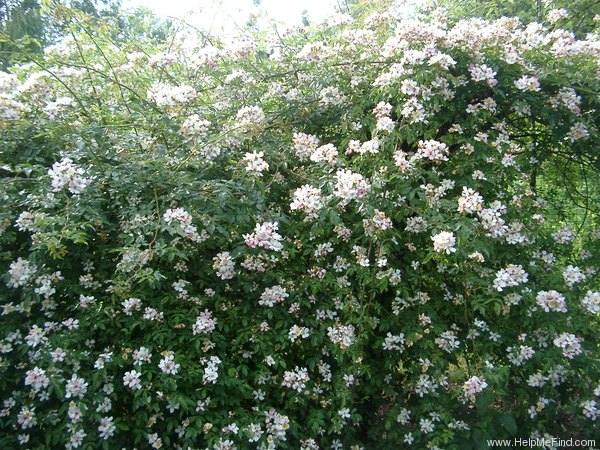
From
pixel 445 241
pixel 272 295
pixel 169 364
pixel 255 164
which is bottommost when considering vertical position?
pixel 169 364

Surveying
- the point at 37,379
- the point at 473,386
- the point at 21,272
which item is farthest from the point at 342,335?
the point at 21,272

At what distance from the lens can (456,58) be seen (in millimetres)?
2654

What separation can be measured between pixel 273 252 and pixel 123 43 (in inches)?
77.6

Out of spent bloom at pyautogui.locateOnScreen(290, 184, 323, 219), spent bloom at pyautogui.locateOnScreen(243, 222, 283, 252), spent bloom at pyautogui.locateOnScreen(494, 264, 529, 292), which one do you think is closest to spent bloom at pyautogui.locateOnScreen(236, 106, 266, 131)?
spent bloom at pyautogui.locateOnScreen(290, 184, 323, 219)

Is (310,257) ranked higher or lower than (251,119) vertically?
lower

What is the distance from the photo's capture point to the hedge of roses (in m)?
2.10

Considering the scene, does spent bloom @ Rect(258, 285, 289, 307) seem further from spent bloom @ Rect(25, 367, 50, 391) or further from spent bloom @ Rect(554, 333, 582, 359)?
spent bloom @ Rect(554, 333, 582, 359)

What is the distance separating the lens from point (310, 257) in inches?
103

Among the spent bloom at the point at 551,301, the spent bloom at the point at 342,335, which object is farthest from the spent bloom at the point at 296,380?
the spent bloom at the point at 551,301

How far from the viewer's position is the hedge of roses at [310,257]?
2.10m

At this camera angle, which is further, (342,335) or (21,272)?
(342,335)

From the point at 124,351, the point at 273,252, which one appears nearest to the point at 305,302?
the point at 273,252

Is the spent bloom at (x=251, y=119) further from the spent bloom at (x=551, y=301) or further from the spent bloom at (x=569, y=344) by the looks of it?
the spent bloom at (x=569, y=344)

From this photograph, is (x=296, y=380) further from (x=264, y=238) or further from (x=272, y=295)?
(x=264, y=238)
